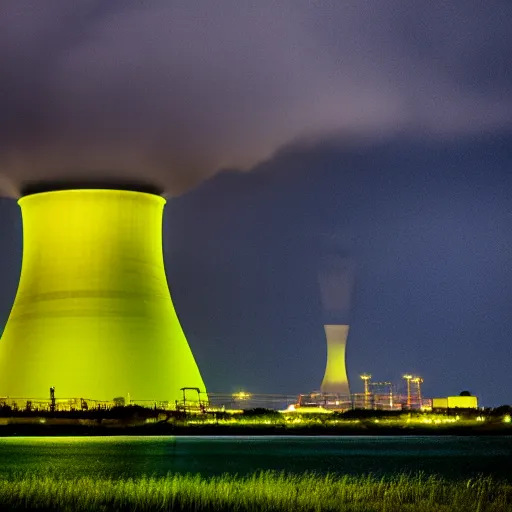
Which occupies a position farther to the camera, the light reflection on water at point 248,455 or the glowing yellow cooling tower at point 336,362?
the glowing yellow cooling tower at point 336,362

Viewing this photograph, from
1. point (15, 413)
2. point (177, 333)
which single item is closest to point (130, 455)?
point (15, 413)

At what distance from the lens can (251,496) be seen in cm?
1195

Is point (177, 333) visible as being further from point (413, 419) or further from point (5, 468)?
point (5, 468)

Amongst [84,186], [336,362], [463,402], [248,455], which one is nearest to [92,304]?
[84,186]

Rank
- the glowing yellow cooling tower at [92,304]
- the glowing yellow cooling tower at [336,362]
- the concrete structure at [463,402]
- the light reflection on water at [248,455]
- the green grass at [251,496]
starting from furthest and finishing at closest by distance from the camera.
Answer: the glowing yellow cooling tower at [336,362] < the concrete structure at [463,402] < the glowing yellow cooling tower at [92,304] < the light reflection on water at [248,455] < the green grass at [251,496]

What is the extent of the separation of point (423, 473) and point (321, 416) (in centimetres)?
1885

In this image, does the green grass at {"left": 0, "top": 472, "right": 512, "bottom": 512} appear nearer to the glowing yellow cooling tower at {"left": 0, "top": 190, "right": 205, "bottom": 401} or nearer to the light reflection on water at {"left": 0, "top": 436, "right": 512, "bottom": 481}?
the light reflection on water at {"left": 0, "top": 436, "right": 512, "bottom": 481}

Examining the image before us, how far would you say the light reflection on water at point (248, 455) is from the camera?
53.1 ft

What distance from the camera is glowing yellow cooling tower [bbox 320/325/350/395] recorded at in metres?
54.3

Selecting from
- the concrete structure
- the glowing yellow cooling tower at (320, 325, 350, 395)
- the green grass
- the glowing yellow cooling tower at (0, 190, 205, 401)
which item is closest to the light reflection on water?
the green grass

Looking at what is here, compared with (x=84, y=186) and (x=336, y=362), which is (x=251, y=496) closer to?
(x=84, y=186)

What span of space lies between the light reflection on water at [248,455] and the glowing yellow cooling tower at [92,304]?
6.07 meters

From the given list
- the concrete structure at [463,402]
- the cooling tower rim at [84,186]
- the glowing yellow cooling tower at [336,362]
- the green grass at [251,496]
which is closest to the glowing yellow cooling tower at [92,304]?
the cooling tower rim at [84,186]

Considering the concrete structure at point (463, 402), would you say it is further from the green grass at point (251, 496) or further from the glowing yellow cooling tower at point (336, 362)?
the green grass at point (251, 496)
